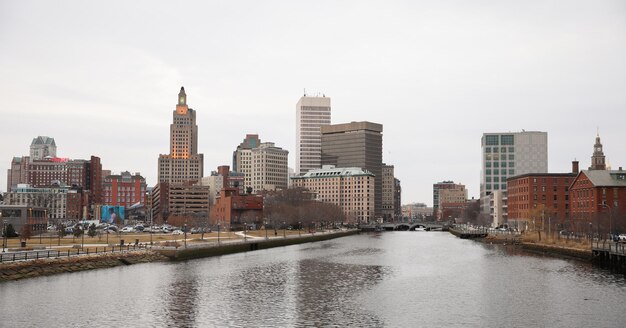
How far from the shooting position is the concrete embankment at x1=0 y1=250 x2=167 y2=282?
65.7m

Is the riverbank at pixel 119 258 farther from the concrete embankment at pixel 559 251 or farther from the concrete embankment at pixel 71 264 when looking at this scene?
the concrete embankment at pixel 559 251

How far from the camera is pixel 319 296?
59.3 meters

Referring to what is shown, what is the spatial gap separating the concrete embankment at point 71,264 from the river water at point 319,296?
169 centimetres

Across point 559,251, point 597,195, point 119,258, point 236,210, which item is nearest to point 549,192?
point 597,195

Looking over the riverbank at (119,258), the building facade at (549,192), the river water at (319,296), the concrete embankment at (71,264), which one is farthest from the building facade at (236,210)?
the river water at (319,296)

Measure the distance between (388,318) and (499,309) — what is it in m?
11.4

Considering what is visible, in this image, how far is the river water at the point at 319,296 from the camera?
47.0 m

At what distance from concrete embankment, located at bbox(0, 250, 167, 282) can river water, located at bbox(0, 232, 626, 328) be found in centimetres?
169

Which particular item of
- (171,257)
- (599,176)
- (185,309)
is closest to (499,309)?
(185,309)

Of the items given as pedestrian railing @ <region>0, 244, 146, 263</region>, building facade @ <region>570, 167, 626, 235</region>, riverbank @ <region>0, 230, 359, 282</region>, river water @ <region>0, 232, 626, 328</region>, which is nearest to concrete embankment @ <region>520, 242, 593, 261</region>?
river water @ <region>0, 232, 626, 328</region>

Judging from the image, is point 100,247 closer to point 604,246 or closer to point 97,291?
point 97,291

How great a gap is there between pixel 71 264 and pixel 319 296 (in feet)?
117

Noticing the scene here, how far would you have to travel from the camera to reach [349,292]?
204 feet

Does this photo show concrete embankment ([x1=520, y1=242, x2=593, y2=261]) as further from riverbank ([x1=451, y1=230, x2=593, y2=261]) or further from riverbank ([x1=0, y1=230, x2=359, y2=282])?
riverbank ([x1=0, y1=230, x2=359, y2=282])
